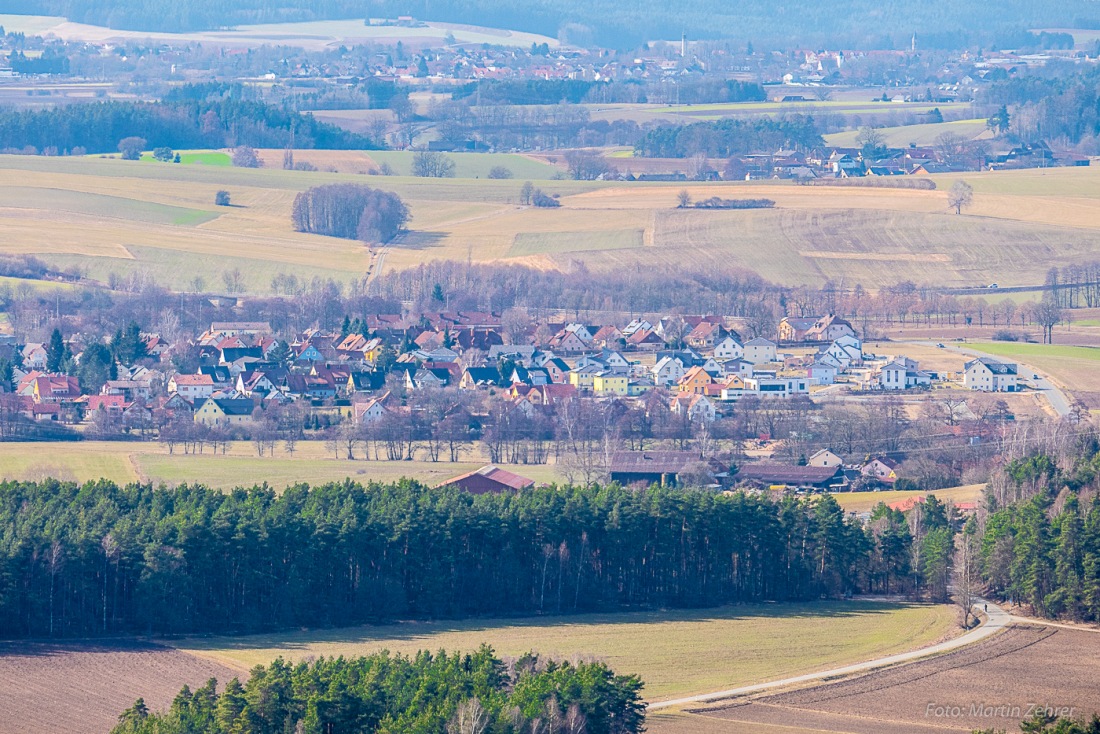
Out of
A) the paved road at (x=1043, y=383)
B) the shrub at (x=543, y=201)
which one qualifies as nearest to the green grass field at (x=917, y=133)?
the shrub at (x=543, y=201)

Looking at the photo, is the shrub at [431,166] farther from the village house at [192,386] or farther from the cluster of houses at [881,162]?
the village house at [192,386]

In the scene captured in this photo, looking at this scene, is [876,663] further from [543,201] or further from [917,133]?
[917,133]

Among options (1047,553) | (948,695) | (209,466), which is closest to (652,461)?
(209,466)

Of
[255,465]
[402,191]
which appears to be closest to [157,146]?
[402,191]

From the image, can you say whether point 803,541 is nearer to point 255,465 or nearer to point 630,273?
point 255,465

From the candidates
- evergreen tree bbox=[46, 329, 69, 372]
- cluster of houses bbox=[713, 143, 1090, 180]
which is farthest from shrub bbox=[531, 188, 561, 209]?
evergreen tree bbox=[46, 329, 69, 372]
